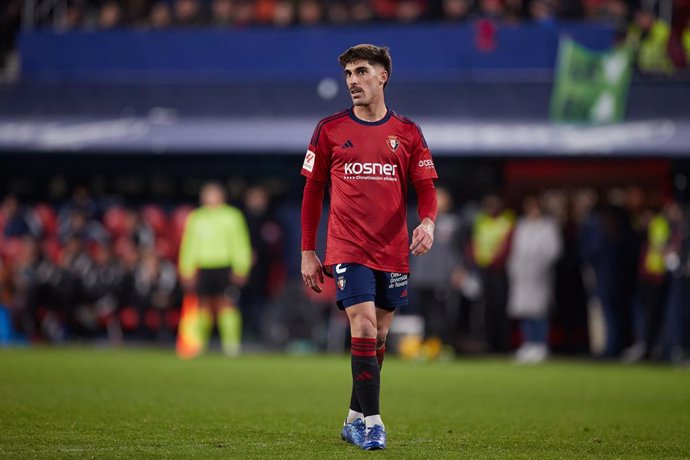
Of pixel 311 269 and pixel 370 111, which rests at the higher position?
pixel 370 111

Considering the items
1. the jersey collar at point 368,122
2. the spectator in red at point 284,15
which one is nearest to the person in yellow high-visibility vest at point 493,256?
the spectator in red at point 284,15

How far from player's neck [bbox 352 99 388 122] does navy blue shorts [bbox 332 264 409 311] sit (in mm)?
922

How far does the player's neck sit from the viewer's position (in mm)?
7445

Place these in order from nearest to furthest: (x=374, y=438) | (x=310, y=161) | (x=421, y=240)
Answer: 1. (x=374, y=438)
2. (x=421, y=240)
3. (x=310, y=161)

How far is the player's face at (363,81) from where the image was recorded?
24.1 feet

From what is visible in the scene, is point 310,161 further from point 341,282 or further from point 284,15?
point 284,15

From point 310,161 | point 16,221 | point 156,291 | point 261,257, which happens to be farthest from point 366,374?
point 16,221

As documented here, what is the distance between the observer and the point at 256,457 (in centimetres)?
657

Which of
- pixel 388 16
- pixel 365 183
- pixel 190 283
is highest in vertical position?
pixel 388 16

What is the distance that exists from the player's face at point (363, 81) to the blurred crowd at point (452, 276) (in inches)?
409

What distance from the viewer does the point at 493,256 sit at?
60.6 feet

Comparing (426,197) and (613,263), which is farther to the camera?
(613,263)

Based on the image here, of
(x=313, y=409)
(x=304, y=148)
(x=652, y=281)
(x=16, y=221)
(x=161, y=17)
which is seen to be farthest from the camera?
(x=161, y=17)

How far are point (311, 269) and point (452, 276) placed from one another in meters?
10.9
